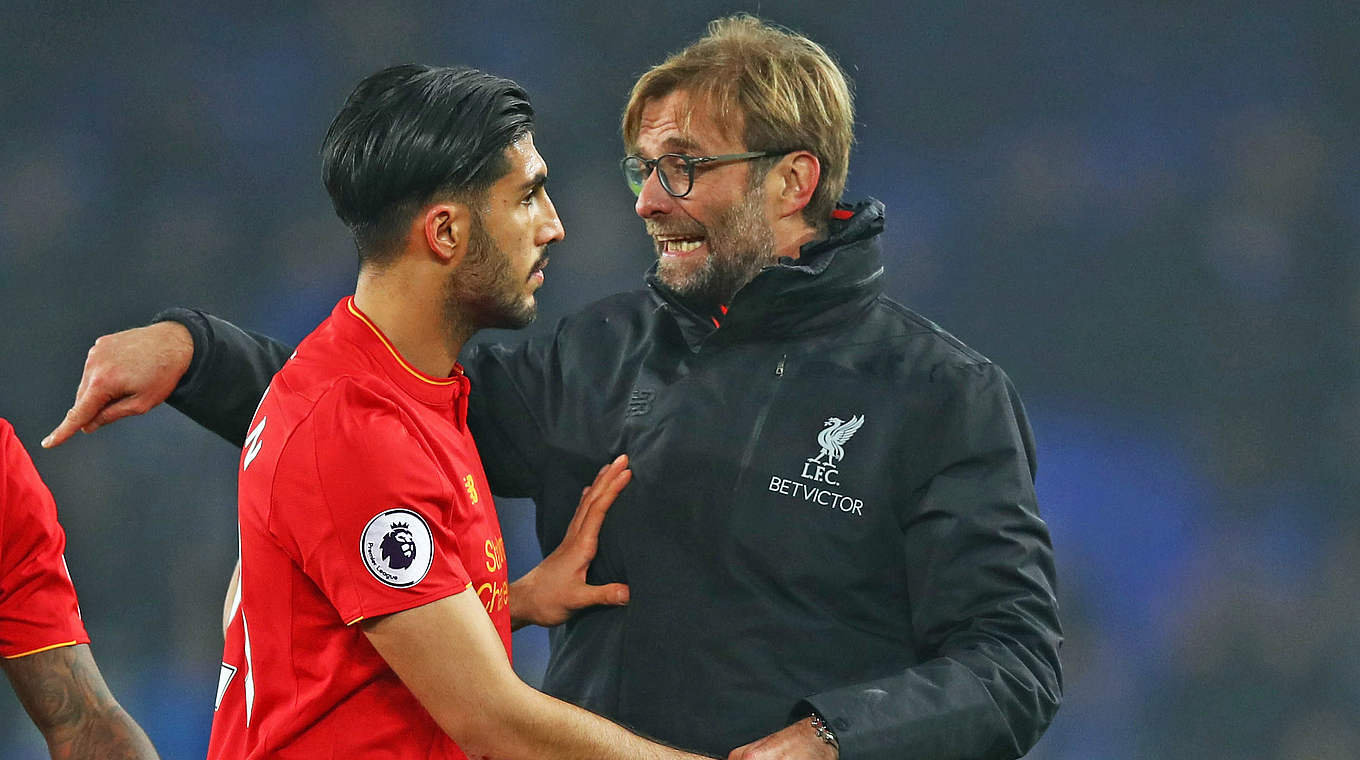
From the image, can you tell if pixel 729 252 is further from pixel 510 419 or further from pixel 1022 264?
pixel 1022 264

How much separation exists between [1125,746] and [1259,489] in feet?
3.05

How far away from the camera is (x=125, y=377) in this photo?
200 cm

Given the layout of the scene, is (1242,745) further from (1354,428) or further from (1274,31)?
(1274,31)

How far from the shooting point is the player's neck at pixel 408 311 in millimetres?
1810

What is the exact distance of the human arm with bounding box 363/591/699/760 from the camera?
1.62 meters

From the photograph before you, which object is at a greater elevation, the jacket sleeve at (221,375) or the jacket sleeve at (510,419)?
the jacket sleeve at (221,375)

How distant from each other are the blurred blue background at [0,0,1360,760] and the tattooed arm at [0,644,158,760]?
2.51 meters

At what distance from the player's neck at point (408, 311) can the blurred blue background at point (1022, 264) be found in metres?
2.81

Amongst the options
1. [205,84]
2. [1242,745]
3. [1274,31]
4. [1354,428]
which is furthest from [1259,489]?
[205,84]

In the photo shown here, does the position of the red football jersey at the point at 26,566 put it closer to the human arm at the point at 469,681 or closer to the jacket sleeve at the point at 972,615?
the human arm at the point at 469,681

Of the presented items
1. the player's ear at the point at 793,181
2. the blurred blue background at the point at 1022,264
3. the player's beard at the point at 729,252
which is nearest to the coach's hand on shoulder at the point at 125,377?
the player's beard at the point at 729,252

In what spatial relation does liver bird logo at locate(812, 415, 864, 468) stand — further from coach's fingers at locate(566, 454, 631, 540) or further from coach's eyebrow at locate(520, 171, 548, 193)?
coach's eyebrow at locate(520, 171, 548, 193)

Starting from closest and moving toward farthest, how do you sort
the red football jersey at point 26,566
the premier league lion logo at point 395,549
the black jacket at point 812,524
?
the premier league lion logo at point 395,549, the black jacket at point 812,524, the red football jersey at point 26,566

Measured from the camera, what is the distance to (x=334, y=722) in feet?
5.47
